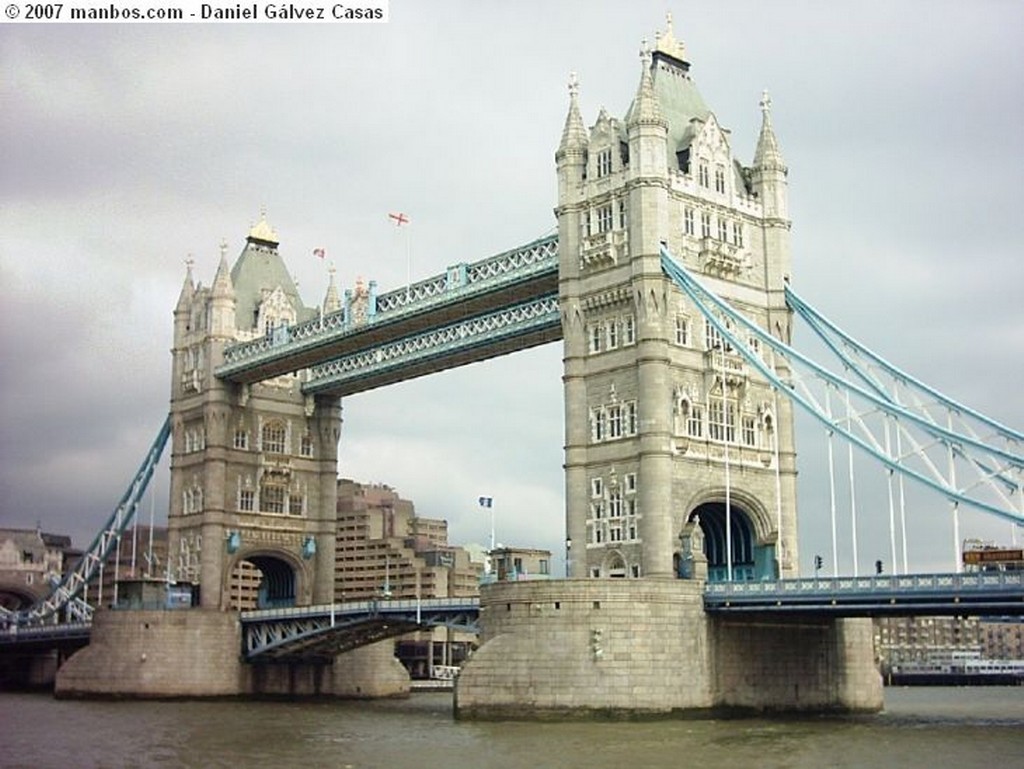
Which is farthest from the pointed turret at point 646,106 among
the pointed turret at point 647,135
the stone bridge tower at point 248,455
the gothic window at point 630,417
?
the stone bridge tower at point 248,455

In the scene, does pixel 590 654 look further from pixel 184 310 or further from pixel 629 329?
pixel 184 310

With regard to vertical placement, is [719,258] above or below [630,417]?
above

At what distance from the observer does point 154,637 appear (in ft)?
275

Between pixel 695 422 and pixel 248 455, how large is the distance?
126ft

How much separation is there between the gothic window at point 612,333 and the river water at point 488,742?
1794cm

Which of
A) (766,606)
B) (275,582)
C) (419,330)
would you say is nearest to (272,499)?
(275,582)

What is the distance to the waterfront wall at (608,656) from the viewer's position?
5622 centimetres

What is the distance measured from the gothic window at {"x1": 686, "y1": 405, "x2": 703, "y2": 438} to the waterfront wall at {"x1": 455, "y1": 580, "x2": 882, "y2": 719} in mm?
8219

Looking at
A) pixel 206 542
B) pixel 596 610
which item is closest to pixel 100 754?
pixel 596 610

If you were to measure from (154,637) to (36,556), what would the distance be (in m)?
57.1

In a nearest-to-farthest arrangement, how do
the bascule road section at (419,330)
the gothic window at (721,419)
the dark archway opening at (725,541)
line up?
the gothic window at (721,419)
the dark archway opening at (725,541)
the bascule road section at (419,330)

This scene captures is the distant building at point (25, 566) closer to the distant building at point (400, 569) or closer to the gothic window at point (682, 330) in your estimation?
the distant building at point (400, 569)

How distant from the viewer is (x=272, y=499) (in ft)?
310

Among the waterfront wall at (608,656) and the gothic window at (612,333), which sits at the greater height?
the gothic window at (612,333)
